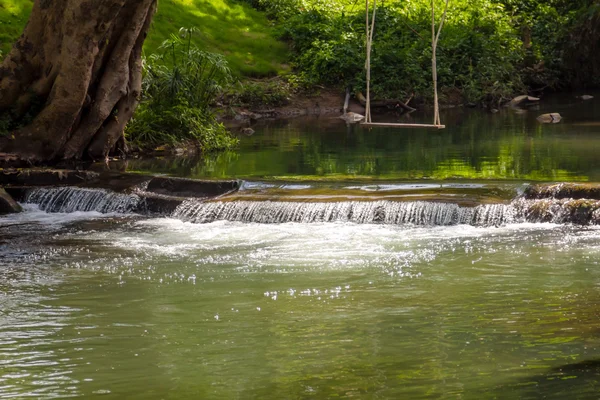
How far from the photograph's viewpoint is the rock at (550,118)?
2546 centimetres

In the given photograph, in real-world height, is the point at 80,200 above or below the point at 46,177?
below

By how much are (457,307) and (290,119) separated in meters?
21.5

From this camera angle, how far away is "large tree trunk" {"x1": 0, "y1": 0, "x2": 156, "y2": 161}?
1722 centimetres

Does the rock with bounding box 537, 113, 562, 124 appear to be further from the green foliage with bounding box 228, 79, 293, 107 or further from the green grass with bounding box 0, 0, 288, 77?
the green grass with bounding box 0, 0, 288, 77

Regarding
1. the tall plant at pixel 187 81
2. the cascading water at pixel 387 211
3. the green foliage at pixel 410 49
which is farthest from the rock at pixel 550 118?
the cascading water at pixel 387 211

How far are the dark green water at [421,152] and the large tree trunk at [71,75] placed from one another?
1.25 m

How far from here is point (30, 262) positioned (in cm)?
1188

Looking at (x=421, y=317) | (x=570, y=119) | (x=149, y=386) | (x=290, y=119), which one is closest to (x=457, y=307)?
(x=421, y=317)

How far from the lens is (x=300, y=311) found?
934 centimetres

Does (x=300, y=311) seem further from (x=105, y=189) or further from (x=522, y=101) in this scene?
(x=522, y=101)

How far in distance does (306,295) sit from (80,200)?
23.9 ft

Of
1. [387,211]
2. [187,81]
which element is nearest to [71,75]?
[187,81]

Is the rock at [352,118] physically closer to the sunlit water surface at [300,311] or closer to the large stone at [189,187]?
the large stone at [189,187]

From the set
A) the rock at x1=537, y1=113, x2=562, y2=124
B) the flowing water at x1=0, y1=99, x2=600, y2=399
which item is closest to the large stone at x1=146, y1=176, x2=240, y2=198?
the flowing water at x1=0, y1=99, x2=600, y2=399
